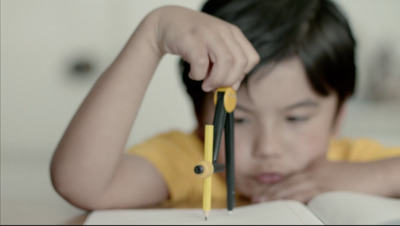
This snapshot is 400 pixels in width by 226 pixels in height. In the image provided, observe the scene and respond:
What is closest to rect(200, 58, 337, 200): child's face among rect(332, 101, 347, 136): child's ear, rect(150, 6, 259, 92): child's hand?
rect(332, 101, 347, 136): child's ear

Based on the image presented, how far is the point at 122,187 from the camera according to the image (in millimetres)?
696

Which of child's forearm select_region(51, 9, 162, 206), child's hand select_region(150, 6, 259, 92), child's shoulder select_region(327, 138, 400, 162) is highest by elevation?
child's hand select_region(150, 6, 259, 92)

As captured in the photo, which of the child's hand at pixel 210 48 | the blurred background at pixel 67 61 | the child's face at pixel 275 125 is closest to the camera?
the child's hand at pixel 210 48

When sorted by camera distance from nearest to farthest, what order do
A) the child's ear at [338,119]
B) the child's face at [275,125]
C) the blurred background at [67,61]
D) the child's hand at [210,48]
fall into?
the child's hand at [210,48]
the child's face at [275,125]
the child's ear at [338,119]
the blurred background at [67,61]

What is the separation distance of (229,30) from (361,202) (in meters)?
0.23

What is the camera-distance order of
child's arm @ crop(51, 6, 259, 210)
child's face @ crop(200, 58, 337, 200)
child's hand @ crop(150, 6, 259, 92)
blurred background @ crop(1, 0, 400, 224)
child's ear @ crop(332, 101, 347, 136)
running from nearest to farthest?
1. child's hand @ crop(150, 6, 259, 92)
2. child's arm @ crop(51, 6, 259, 210)
3. child's face @ crop(200, 58, 337, 200)
4. child's ear @ crop(332, 101, 347, 136)
5. blurred background @ crop(1, 0, 400, 224)

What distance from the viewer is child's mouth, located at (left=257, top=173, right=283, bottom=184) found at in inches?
32.4

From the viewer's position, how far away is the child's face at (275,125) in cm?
79

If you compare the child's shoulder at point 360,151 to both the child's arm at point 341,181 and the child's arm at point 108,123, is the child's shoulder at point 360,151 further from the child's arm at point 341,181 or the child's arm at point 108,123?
the child's arm at point 108,123

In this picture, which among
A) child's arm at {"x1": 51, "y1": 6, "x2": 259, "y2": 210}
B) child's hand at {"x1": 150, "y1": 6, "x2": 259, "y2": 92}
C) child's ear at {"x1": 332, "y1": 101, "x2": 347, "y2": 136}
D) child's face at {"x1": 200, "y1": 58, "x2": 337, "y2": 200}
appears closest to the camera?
child's hand at {"x1": 150, "y1": 6, "x2": 259, "y2": 92}

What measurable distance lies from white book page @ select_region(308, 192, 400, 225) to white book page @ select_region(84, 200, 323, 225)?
0.03 meters

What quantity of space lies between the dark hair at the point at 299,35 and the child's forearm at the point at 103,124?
0.21 m

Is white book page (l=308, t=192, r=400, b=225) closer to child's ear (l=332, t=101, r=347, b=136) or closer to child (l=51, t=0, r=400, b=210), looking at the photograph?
child (l=51, t=0, r=400, b=210)

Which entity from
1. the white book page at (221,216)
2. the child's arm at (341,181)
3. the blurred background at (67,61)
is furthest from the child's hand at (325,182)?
the blurred background at (67,61)
